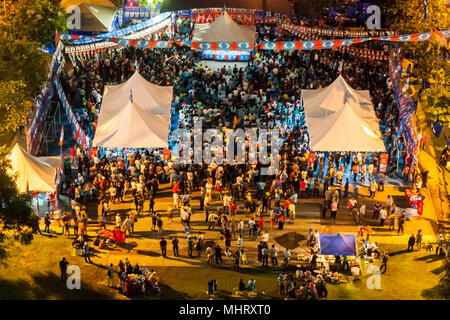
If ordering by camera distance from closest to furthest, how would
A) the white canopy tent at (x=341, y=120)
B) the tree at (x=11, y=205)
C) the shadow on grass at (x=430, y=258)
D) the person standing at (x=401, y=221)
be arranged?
the tree at (x=11, y=205) < the shadow on grass at (x=430, y=258) < the person standing at (x=401, y=221) < the white canopy tent at (x=341, y=120)

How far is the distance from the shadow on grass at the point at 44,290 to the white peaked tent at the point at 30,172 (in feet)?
15.7

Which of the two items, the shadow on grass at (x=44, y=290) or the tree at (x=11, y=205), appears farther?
the shadow on grass at (x=44, y=290)

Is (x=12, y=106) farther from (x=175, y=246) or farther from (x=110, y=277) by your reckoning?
(x=110, y=277)

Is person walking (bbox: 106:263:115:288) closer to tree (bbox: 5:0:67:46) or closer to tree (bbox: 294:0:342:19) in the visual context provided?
tree (bbox: 5:0:67:46)

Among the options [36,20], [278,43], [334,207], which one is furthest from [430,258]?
[36,20]

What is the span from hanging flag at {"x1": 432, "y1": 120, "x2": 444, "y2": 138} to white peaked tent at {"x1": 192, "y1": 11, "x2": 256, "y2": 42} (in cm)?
1339

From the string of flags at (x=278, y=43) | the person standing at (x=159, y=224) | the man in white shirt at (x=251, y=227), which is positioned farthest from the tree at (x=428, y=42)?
the person standing at (x=159, y=224)

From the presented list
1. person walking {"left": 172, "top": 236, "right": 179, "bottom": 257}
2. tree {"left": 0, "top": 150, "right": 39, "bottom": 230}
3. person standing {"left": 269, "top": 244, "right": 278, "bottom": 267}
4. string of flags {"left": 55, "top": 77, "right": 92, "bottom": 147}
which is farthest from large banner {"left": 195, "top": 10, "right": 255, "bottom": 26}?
tree {"left": 0, "top": 150, "right": 39, "bottom": 230}

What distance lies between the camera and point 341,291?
26.0m

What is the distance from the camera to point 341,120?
112 ft

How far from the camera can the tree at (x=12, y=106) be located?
33.3 meters

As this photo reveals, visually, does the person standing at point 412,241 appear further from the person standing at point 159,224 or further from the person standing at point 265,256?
the person standing at point 159,224

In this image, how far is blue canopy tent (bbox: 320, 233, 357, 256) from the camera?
26.5 m

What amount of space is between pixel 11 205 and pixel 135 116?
37.0 feet
